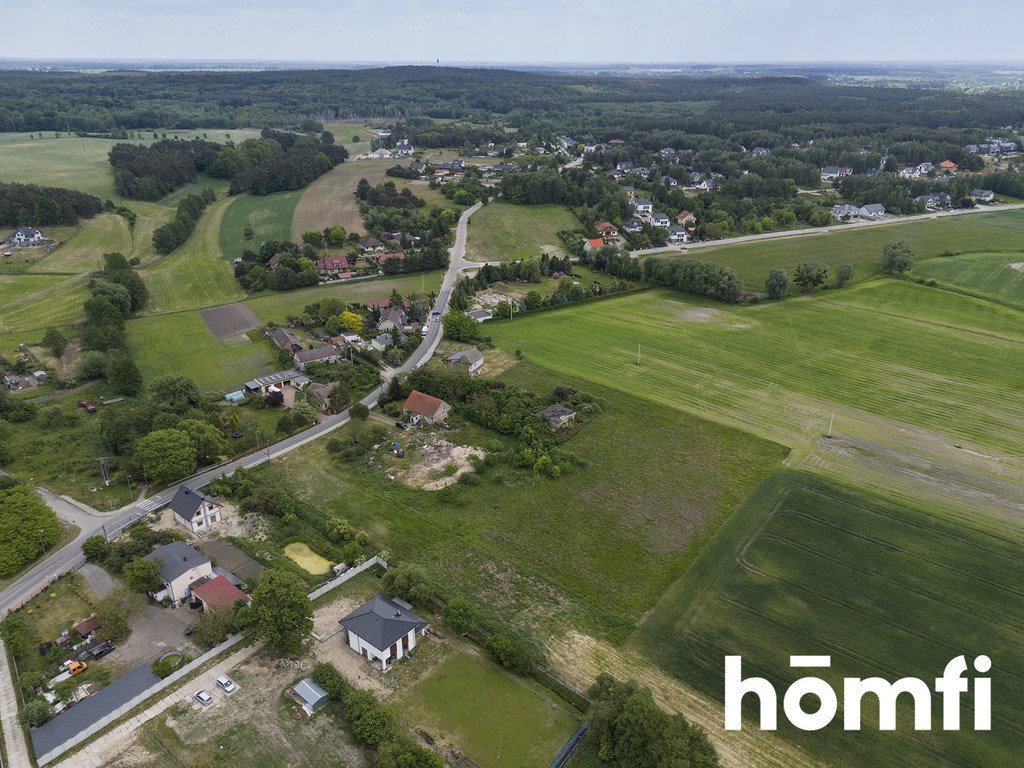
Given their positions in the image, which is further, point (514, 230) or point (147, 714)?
point (514, 230)

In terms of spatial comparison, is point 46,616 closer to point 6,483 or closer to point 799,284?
point 6,483

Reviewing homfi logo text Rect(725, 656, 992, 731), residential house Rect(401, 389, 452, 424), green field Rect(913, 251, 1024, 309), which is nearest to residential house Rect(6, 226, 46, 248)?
residential house Rect(401, 389, 452, 424)

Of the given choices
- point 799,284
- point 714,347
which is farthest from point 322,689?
point 799,284

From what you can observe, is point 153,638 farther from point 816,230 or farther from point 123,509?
point 816,230

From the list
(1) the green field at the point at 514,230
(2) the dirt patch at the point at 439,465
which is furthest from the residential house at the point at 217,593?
(1) the green field at the point at 514,230

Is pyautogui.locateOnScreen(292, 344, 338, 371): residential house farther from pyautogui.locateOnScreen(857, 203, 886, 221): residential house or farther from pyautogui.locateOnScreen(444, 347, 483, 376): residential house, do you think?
pyautogui.locateOnScreen(857, 203, 886, 221): residential house

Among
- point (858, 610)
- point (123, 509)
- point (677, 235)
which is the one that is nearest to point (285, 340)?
point (123, 509)
